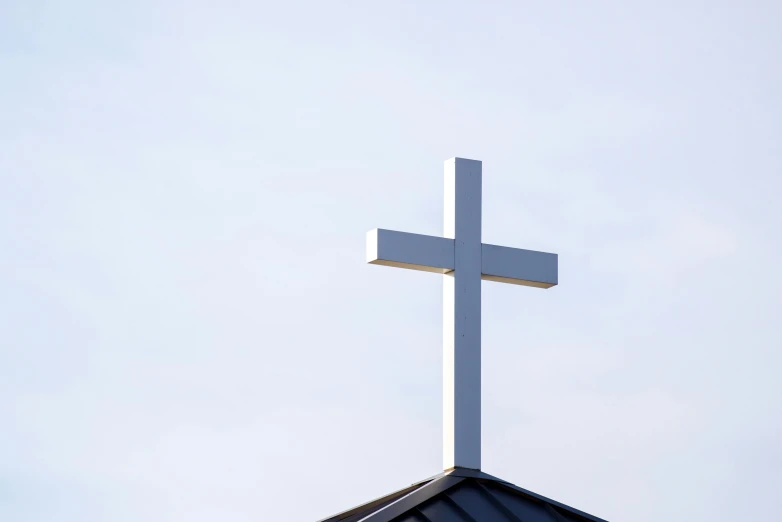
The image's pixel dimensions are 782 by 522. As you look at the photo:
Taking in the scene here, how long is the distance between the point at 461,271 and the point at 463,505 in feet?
6.06

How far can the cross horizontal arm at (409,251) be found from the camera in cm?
985

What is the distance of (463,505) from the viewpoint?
891cm

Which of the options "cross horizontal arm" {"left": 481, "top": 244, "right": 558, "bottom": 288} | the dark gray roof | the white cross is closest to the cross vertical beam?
the white cross

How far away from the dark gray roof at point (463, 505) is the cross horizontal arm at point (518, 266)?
1570 millimetres

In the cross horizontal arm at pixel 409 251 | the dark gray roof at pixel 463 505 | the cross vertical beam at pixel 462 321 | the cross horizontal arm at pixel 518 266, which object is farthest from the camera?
the cross horizontal arm at pixel 518 266

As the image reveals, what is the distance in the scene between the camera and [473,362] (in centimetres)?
978

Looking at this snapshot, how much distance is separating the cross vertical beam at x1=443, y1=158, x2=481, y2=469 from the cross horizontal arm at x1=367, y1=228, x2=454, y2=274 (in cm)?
10

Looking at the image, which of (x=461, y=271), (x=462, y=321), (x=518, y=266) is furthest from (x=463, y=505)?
(x=518, y=266)

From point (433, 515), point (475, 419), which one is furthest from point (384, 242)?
point (433, 515)

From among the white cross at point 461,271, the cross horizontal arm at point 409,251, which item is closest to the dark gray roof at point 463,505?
the white cross at point 461,271

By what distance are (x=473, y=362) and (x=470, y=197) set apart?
1.25 metres

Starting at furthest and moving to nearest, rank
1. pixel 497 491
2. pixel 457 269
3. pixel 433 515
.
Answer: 1. pixel 457 269
2. pixel 497 491
3. pixel 433 515

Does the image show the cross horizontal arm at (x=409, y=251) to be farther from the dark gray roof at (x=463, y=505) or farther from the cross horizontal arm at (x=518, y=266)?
the dark gray roof at (x=463, y=505)

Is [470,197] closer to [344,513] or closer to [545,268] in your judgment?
Result: [545,268]
